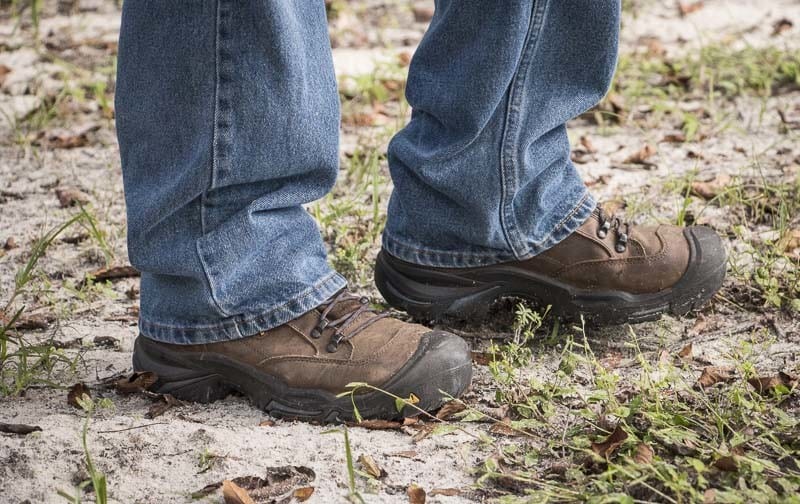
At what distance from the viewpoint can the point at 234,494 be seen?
4.90ft

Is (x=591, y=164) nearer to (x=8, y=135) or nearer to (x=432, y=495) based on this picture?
(x=432, y=495)

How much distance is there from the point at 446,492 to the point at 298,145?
659mm

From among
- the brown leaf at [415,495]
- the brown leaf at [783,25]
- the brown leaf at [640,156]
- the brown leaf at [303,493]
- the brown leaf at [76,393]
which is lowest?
the brown leaf at [415,495]

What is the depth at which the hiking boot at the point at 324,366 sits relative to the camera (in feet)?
5.91

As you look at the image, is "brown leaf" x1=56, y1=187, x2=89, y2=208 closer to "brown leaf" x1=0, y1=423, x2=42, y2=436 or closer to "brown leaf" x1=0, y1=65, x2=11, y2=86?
"brown leaf" x1=0, y1=65, x2=11, y2=86

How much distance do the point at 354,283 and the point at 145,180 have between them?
2.92 feet

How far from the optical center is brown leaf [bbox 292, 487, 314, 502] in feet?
5.00

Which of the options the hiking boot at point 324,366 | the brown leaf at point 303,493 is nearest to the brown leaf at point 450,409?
the hiking boot at point 324,366

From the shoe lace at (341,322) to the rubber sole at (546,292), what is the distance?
0.26 metres

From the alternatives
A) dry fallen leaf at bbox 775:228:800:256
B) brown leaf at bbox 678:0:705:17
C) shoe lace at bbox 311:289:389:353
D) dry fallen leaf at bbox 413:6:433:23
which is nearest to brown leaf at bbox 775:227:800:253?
dry fallen leaf at bbox 775:228:800:256

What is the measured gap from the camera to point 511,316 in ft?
7.39

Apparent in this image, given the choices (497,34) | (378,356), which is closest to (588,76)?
(497,34)

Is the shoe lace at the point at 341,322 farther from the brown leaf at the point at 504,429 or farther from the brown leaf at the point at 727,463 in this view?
the brown leaf at the point at 727,463

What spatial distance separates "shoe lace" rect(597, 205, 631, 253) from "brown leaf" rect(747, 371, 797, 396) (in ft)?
1.46
